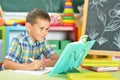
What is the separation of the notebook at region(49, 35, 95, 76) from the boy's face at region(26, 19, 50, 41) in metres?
0.35

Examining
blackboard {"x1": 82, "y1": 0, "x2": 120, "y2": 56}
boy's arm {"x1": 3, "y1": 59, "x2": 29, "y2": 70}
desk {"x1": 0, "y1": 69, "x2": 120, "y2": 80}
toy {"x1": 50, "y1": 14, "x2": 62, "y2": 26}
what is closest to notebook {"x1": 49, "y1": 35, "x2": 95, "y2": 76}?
desk {"x1": 0, "y1": 69, "x2": 120, "y2": 80}

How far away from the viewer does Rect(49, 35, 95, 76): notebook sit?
135 centimetres

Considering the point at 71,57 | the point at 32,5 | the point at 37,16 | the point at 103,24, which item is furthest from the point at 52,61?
the point at 32,5

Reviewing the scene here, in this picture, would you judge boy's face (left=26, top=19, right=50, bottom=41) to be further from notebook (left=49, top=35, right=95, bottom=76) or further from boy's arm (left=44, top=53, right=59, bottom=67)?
notebook (left=49, top=35, right=95, bottom=76)

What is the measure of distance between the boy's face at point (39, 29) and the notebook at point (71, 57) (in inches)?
13.6

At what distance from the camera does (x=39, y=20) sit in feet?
6.13

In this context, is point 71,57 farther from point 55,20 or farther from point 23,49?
point 55,20

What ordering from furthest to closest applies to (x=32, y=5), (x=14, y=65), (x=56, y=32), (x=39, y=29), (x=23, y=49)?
(x=56, y=32) < (x=32, y=5) < (x=23, y=49) < (x=39, y=29) < (x=14, y=65)

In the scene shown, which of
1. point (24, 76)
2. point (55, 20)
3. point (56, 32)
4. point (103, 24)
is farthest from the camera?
point (56, 32)

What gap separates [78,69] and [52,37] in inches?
89.1

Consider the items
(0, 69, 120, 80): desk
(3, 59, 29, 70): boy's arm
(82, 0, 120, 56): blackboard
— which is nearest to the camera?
(0, 69, 120, 80): desk

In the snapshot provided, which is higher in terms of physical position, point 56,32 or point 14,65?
point 14,65

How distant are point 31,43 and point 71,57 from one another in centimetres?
61

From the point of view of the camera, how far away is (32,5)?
3756 mm
